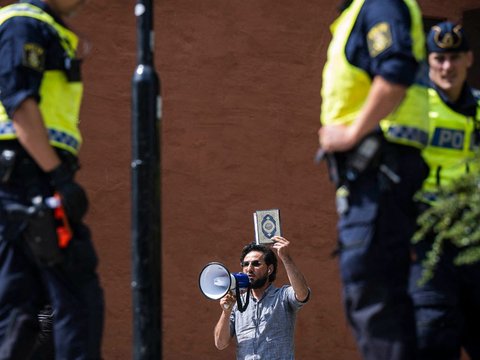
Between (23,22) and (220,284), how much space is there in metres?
2.81

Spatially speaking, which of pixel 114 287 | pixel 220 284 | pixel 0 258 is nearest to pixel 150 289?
pixel 0 258

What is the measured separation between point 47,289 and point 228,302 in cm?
268

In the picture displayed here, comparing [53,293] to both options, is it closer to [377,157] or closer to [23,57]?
[23,57]

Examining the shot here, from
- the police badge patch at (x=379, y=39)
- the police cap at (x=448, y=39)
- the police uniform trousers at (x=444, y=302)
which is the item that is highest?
the police cap at (x=448, y=39)

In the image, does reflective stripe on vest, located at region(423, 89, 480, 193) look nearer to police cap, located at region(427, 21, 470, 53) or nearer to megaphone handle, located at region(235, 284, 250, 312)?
police cap, located at region(427, 21, 470, 53)

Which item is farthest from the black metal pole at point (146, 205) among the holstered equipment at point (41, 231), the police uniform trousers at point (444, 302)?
the police uniform trousers at point (444, 302)

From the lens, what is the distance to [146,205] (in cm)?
454

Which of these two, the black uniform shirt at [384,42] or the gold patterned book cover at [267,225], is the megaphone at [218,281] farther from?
the black uniform shirt at [384,42]

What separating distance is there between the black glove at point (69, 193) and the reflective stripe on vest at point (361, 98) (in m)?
0.96

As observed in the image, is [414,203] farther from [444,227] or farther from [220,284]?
[220,284]

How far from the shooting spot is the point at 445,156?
4895 millimetres

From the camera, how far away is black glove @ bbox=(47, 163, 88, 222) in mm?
4414

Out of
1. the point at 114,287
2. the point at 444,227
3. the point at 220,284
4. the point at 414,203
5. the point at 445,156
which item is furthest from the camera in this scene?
the point at 114,287

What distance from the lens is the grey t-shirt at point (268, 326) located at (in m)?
7.09
